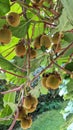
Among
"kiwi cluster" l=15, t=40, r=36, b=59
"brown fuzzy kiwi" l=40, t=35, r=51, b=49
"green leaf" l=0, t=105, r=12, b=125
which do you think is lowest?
"green leaf" l=0, t=105, r=12, b=125

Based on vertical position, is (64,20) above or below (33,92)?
above

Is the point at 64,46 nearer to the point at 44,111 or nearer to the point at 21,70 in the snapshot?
the point at 21,70

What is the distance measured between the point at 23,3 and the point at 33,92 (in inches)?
12.2

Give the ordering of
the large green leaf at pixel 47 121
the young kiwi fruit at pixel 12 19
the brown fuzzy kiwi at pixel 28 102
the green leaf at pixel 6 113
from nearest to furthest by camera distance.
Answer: the young kiwi fruit at pixel 12 19 → the brown fuzzy kiwi at pixel 28 102 → the green leaf at pixel 6 113 → the large green leaf at pixel 47 121

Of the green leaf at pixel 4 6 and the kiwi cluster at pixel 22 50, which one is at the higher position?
the green leaf at pixel 4 6

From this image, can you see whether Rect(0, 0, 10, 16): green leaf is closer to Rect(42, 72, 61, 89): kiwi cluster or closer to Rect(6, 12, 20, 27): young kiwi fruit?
Rect(6, 12, 20, 27): young kiwi fruit

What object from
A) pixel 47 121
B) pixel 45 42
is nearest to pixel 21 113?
pixel 45 42

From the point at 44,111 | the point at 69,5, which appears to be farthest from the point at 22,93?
the point at 44,111

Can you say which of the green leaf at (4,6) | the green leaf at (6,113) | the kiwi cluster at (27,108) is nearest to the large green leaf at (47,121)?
the green leaf at (6,113)

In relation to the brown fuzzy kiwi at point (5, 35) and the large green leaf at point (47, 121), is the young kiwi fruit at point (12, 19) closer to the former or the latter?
the brown fuzzy kiwi at point (5, 35)

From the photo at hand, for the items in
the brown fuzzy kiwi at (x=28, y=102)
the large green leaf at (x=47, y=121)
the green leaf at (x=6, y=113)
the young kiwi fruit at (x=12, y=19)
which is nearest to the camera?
the young kiwi fruit at (x=12, y=19)

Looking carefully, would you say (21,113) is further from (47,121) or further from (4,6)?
(47,121)

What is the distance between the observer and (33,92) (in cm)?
95

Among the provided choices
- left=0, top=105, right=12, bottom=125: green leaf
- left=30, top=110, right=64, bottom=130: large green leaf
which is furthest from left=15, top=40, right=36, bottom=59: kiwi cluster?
left=30, top=110, right=64, bottom=130: large green leaf
